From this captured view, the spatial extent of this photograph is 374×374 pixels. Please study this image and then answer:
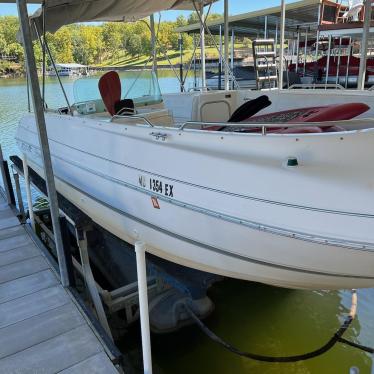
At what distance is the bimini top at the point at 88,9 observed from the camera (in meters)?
4.50

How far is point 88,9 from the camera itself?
477 centimetres

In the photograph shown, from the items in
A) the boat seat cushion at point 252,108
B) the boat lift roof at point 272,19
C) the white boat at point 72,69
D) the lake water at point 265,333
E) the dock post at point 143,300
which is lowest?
the lake water at point 265,333

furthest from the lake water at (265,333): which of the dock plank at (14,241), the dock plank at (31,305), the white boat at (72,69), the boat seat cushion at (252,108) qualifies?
the boat seat cushion at (252,108)

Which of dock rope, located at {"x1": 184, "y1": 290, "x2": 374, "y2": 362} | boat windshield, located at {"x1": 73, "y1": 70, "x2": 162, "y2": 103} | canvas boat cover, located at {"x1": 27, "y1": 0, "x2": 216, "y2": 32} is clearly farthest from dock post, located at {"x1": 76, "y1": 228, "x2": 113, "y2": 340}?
canvas boat cover, located at {"x1": 27, "y1": 0, "x2": 216, "y2": 32}

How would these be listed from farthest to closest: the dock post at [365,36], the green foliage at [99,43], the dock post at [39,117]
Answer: the green foliage at [99,43]
the dock post at [365,36]
the dock post at [39,117]

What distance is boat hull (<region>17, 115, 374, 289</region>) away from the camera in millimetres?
2238

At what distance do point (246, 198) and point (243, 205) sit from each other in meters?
0.05

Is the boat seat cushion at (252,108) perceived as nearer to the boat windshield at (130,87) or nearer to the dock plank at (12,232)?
the boat windshield at (130,87)

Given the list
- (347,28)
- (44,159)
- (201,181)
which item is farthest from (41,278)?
(347,28)

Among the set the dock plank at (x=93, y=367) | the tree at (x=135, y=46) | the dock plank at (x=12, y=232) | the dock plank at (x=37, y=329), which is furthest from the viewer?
the tree at (x=135, y=46)

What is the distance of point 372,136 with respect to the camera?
2.19m

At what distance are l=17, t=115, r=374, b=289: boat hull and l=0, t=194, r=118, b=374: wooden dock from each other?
823 mm

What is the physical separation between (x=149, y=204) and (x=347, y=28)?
Answer: 5951mm

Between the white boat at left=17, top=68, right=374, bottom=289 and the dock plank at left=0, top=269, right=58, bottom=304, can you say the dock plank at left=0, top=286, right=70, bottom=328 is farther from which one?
the white boat at left=17, top=68, right=374, bottom=289
